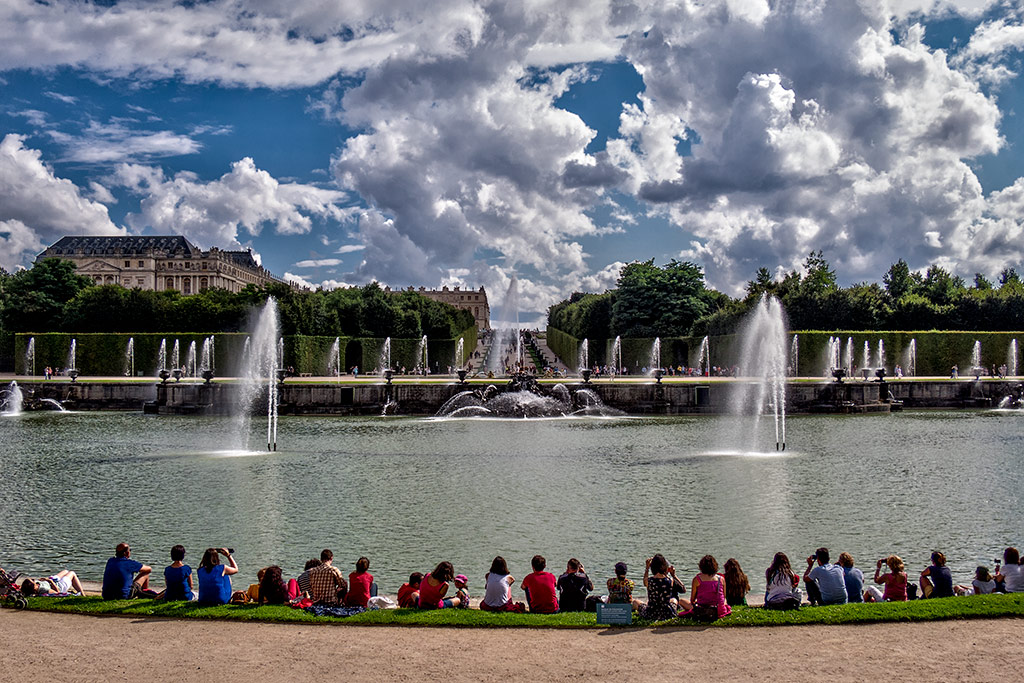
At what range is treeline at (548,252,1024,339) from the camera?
53.3 metres

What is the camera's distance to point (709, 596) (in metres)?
7.64

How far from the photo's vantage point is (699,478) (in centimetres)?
1761

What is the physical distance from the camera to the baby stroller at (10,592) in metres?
8.16

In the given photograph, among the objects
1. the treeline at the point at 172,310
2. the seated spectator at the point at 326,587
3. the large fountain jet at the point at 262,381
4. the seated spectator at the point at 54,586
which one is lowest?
the seated spectator at the point at 54,586

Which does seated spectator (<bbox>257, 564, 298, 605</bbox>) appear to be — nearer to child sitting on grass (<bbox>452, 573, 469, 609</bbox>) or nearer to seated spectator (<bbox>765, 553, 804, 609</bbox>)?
child sitting on grass (<bbox>452, 573, 469, 609</bbox>)

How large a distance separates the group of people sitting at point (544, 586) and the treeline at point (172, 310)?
50946mm

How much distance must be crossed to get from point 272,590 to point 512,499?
7.35 meters

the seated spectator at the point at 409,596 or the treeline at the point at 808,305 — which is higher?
the treeline at the point at 808,305

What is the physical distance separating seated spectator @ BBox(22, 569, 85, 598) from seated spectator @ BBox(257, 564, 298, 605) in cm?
199

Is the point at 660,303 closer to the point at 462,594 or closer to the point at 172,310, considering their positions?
the point at 172,310

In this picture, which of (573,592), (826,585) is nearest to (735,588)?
(826,585)

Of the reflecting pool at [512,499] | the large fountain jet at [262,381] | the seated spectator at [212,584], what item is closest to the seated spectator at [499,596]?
the reflecting pool at [512,499]

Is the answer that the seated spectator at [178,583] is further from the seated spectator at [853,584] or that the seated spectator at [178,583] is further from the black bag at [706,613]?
the seated spectator at [853,584]

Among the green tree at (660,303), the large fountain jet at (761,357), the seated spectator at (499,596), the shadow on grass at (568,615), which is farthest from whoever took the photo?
the green tree at (660,303)
